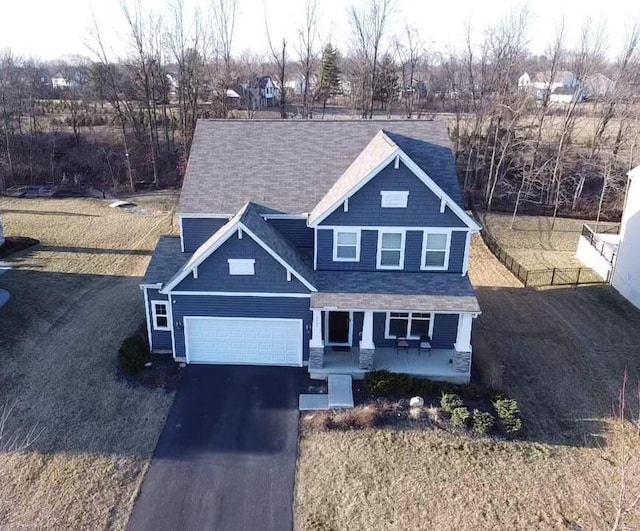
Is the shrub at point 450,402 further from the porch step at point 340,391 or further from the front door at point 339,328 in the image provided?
the front door at point 339,328

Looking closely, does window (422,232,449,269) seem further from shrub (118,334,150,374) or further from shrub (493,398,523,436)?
shrub (118,334,150,374)

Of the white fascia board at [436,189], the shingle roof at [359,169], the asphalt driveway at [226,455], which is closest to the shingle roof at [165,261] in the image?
the asphalt driveway at [226,455]

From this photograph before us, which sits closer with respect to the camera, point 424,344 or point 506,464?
point 506,464

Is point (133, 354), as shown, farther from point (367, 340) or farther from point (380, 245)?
point (380, 245)

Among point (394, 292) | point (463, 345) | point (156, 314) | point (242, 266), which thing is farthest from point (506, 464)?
point (156, 314)

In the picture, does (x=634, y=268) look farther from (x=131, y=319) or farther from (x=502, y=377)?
(x=131, y=319)

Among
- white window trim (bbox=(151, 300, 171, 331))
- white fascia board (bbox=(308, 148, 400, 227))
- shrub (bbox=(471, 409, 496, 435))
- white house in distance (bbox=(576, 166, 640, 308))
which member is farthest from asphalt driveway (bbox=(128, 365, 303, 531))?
white house in distance (bbox=(576, 166, 640, 308))
